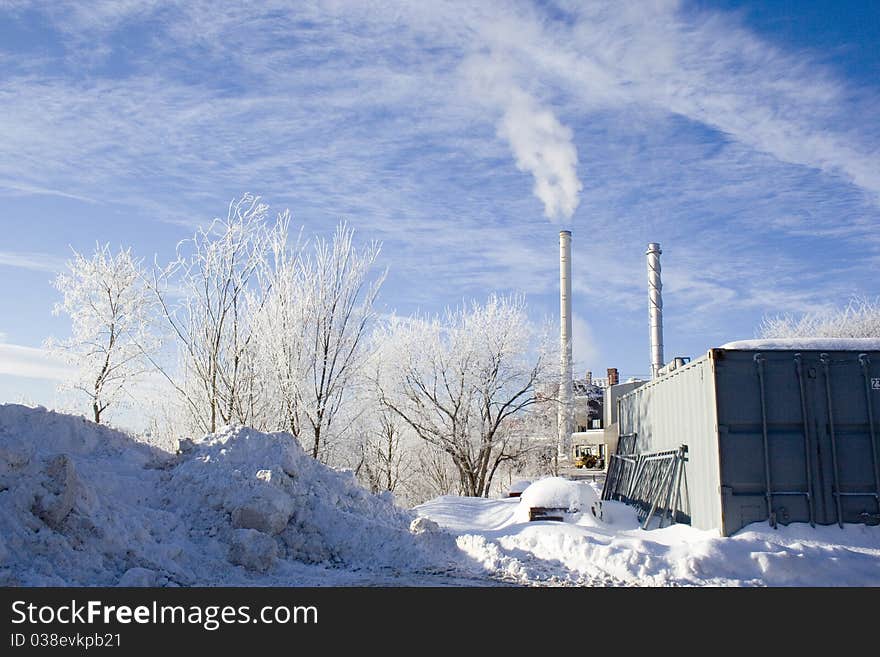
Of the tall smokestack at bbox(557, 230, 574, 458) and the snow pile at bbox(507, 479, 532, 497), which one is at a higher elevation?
the tall smokestack at bbox(557, 230, 574, 458)

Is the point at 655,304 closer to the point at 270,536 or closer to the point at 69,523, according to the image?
the point at 270,536

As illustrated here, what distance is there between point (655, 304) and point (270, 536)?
37436mm

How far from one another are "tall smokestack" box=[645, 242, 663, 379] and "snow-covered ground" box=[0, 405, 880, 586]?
32.4 meters

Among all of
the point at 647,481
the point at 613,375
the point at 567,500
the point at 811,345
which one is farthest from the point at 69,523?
the point at 613,375

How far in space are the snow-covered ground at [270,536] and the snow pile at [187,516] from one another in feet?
0.07

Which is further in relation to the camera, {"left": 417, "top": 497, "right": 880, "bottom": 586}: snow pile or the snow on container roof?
the snow on container roof

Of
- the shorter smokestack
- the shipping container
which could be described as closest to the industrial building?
the shipping container

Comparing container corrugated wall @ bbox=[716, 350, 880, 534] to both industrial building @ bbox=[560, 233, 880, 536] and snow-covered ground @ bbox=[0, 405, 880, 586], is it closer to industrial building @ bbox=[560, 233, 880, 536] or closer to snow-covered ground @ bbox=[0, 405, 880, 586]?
industrial building @ bbox=[560, 233, 880, 536]

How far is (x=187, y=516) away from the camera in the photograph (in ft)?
35.9

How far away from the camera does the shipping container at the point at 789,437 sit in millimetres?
11258

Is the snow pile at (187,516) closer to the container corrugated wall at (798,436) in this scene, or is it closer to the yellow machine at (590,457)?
the container corrugated wall at (798,436)

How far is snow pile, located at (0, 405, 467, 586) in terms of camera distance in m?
8.65

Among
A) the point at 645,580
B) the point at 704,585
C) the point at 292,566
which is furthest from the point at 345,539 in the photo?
the point at 704,585
